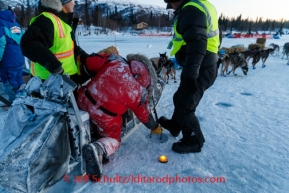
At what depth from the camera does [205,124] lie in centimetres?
288

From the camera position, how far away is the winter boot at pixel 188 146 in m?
2.17

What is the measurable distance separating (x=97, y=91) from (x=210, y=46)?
1.14 metres

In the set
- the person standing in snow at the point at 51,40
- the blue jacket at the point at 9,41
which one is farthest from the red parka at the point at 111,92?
the blue jacket at the point at 9,41

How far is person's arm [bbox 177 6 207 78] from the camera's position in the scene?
66.0 inches

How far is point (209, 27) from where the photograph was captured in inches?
71.4

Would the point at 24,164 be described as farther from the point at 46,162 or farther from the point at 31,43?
the point at 31,43

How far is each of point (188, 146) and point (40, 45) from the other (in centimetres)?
169

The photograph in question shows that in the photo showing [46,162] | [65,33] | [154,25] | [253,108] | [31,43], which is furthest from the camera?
[154,25]

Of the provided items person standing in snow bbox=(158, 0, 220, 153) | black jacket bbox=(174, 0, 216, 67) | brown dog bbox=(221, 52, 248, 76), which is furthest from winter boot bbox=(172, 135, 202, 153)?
brown dog bbox=(221, 52, 248, 76)

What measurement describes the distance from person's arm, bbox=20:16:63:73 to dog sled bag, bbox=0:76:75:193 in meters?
→ 0.17

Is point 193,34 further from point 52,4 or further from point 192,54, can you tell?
point 52,4

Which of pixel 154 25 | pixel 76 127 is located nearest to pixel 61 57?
pixel 76 127

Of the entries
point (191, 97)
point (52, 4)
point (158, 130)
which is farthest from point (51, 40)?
point (158, 130)

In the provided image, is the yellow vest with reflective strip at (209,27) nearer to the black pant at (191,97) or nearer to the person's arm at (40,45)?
the black pant at (191,97)
